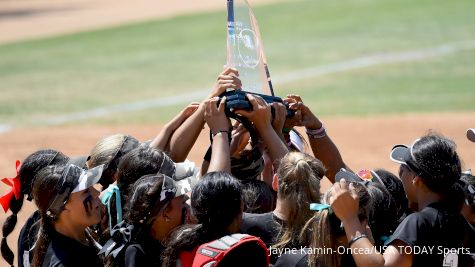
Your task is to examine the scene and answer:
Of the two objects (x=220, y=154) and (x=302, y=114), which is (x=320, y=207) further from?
(x=302, y=114)

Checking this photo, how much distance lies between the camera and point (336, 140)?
1388 centimetres

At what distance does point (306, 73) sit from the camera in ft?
62.9

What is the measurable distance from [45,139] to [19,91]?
13.7ft

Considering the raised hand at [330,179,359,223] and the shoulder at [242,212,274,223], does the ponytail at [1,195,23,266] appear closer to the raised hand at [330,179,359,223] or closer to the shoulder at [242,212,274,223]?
the shoulder at [242,212,274,223]

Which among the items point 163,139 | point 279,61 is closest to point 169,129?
point 163,139

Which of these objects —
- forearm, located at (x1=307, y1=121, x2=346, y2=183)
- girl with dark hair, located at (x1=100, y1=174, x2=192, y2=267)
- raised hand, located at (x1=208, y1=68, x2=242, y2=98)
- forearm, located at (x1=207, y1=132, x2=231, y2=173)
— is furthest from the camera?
forearm, located at (x1=307, y1=121, x2=346, y2=183)

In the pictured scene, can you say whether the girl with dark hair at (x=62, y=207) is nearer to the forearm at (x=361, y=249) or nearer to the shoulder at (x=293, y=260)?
the shoulder at (x=293, y=260)

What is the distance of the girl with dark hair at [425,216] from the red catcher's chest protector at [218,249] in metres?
0.44

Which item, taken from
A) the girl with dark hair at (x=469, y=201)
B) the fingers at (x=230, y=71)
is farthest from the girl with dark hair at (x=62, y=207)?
the girl with dark hair at (x=469, y=201)

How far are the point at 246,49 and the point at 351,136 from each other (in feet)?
28.5

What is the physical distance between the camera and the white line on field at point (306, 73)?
16344 millimetres

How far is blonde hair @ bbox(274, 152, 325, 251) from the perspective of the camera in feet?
15.5

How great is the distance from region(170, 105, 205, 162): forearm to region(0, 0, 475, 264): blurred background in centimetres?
378

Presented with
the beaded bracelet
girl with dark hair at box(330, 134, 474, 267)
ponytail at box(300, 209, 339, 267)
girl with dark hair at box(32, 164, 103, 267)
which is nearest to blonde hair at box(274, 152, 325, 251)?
ponytail at box(300, 209, 339, 267)
